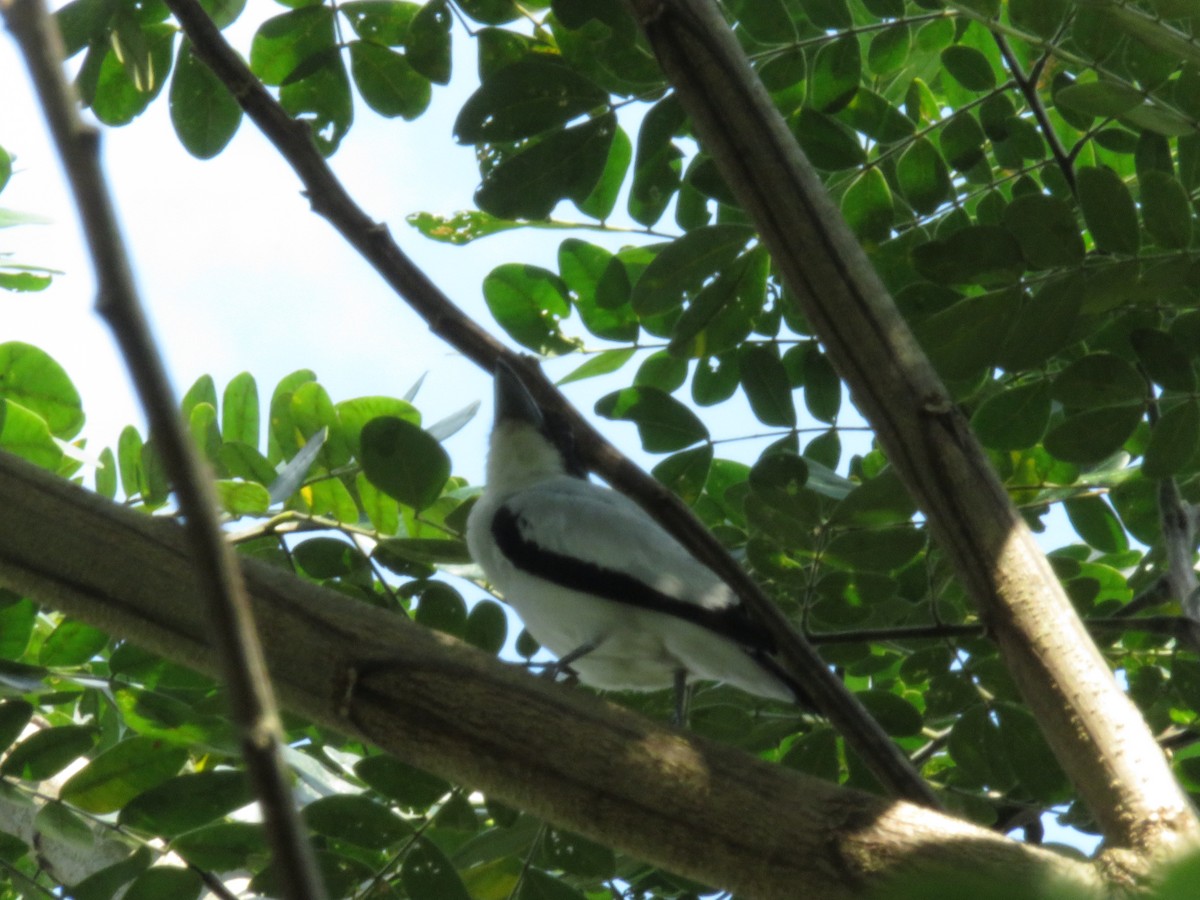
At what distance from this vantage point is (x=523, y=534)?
3584mm

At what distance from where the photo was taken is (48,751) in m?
2.76

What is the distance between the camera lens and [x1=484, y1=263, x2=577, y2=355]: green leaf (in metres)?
3.48

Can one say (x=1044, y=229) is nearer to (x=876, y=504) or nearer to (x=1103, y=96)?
(x=1103, y=96)

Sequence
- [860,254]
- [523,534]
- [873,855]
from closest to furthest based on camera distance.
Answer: [873,855]
[860,254]
[523,534]

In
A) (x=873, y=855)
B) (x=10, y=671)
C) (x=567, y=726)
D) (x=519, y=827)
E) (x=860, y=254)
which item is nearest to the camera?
(x=873, y=855)

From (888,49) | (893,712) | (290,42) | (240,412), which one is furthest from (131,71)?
(893,712)

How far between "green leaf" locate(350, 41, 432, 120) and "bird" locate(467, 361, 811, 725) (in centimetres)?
78

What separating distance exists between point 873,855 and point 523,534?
187 centimetres

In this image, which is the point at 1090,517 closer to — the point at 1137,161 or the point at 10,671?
the point at 1137,161

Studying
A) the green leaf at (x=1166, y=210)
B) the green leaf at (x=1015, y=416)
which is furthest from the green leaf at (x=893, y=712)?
the green leaf at (x=1166, y=210)

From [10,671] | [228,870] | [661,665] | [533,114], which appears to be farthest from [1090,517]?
[10,671]

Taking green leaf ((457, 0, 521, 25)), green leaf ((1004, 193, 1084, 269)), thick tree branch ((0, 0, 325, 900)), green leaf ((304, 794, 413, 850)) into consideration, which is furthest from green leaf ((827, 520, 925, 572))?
thick tree branch ((0, 0, 325, 900))

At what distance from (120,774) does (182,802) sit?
0.56 ft

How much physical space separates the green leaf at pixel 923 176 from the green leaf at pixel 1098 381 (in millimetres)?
593
